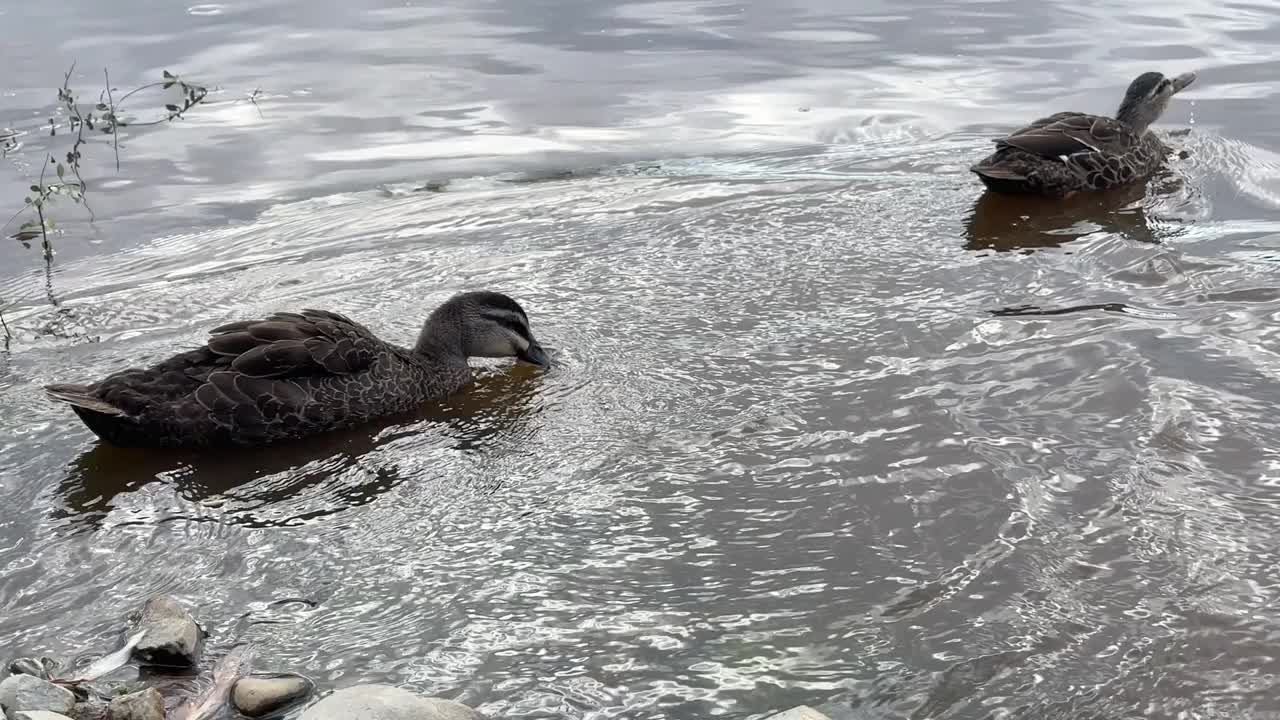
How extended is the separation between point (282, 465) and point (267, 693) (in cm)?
220

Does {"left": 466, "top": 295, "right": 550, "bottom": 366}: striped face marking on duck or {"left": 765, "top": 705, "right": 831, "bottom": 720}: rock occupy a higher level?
{"left": 466, "top": 295, "right": 550, "bottom": 366}: striped face marking on duck

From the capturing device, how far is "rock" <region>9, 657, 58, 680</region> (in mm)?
4551

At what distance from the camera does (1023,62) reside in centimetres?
1398

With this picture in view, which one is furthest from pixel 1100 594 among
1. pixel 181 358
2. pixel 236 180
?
pixel 236 180

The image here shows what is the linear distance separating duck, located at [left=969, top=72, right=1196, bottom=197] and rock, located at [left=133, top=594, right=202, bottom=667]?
6923mm

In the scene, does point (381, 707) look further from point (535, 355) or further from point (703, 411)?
point (535, 355)

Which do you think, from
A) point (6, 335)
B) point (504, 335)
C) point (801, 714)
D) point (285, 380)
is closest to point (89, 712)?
point (801, 714)

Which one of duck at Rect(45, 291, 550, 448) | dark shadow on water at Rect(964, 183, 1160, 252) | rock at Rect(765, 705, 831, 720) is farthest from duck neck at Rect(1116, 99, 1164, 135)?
rock at Rect(765, 705, 831, 720)

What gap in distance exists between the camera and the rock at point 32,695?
422cm

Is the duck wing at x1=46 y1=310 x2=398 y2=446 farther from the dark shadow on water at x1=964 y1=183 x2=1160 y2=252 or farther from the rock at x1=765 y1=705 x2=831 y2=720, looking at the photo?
the dark shadow on water at x1=964 y1=183 x2=1160 y2=252

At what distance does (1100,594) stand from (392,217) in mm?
6219

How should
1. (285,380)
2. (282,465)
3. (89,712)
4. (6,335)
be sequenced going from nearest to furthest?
(89,712) < (282,465) < (285,380) < (6,335)

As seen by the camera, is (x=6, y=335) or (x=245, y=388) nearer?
(x=245, y=388)

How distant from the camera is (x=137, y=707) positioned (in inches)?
171
